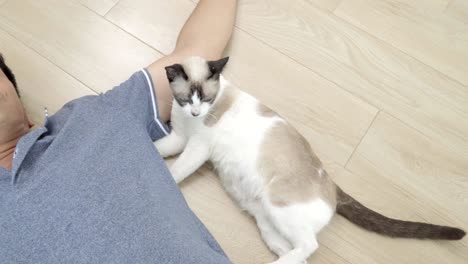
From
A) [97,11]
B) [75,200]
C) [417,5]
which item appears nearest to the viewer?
[75,200]

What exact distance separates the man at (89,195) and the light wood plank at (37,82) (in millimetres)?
266

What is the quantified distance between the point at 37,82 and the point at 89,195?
70cm

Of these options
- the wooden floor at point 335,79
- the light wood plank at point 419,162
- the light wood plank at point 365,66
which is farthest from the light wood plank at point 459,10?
the light wood plank at point 419,162

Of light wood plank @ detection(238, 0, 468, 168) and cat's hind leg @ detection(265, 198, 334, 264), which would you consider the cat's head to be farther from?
light wood plank @ detection(238, 0, 468, 168)

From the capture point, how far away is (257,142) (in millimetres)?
1051

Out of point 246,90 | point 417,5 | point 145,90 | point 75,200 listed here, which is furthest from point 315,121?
point 75,200

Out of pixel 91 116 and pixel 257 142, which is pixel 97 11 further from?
pixel 257 142

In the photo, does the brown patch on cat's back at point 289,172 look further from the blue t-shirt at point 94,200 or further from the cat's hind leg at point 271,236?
the blue t-shirt at point 94,200

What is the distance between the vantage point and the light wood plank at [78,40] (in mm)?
1287

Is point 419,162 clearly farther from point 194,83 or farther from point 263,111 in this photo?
point 194,83

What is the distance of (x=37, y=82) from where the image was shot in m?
1.26

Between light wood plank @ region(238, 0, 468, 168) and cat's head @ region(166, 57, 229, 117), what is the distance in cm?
44

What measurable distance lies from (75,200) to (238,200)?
0.52 metres

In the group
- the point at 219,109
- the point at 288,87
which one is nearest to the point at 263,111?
the point at 219,109
